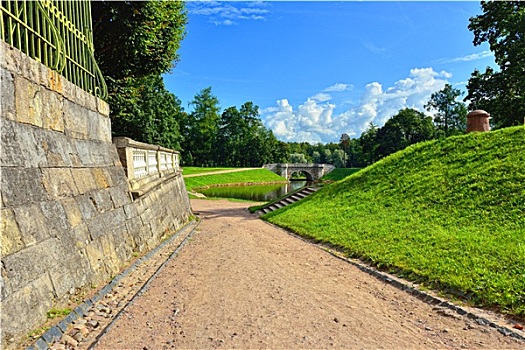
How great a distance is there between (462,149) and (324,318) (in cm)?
1096

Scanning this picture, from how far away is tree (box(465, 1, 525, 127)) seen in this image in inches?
835

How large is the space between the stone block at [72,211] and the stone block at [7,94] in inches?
47.1

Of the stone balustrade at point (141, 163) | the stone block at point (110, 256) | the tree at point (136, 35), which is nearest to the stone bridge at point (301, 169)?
the tree at point (136, 35)

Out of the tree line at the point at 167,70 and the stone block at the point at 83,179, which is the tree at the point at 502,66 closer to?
the tree line at the point at 167,70

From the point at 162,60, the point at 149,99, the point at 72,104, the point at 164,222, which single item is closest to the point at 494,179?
the point at 164,222

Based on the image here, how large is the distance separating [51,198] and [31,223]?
2.00 ft

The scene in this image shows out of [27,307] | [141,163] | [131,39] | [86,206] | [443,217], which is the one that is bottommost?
[443,217]

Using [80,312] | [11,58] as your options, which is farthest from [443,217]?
[11,58]

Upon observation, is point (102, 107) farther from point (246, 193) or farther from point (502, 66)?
point (246, 193)

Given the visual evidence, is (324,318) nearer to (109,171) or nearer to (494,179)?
(109,171)

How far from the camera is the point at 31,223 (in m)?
3.61

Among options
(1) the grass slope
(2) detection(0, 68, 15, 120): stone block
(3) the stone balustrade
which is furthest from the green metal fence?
(1) the grass slope

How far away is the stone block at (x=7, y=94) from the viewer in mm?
3658

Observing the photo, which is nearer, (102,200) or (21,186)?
(21,186)
